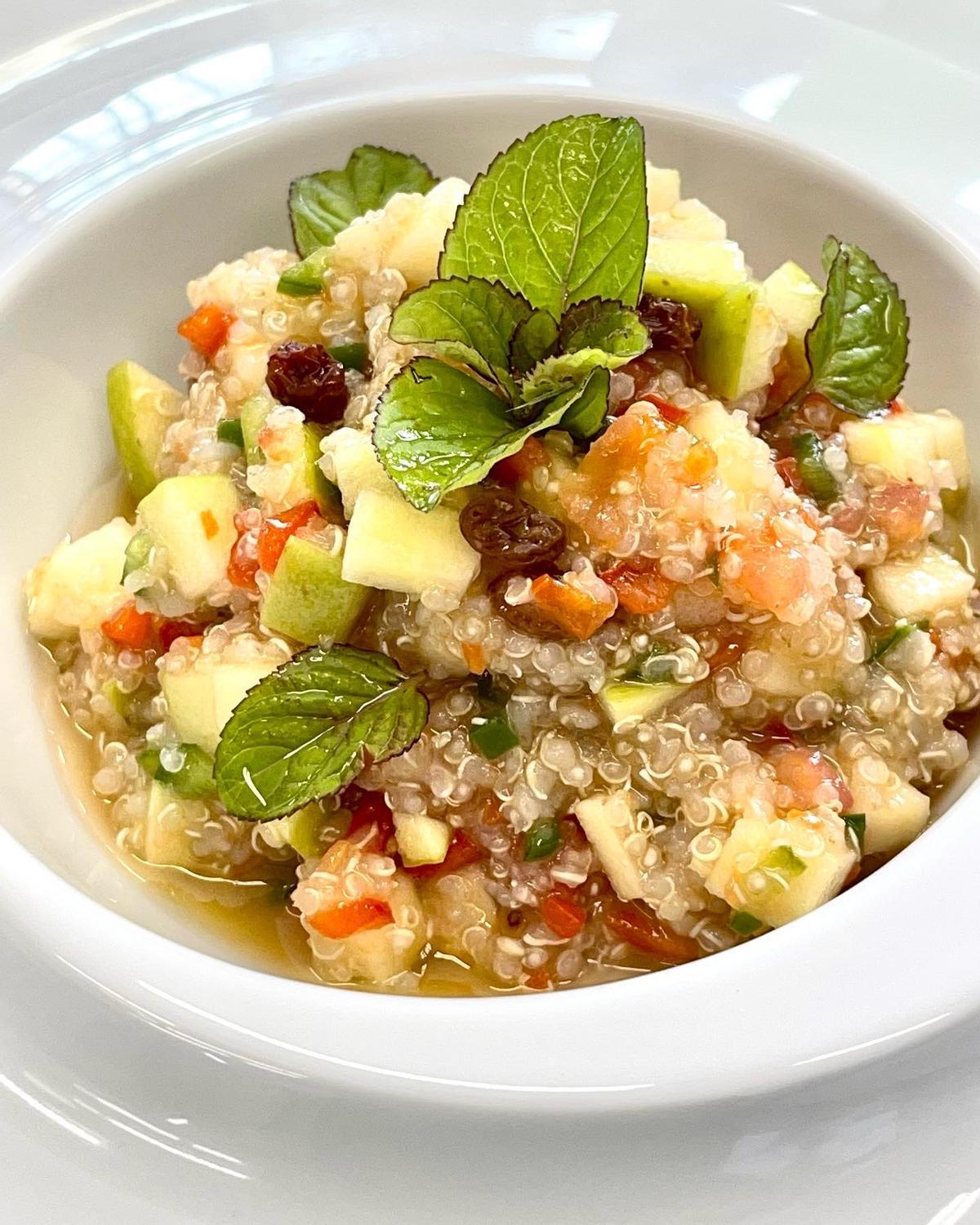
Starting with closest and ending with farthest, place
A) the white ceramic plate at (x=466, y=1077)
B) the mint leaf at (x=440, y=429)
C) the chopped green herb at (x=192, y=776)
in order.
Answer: the white ceramic plate at (x=466, y=1077)
the mint leaf at (x=440, y=429)
the chopped green herb at (x=192, y=776)

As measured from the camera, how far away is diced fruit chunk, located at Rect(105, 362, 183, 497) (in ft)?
8.76

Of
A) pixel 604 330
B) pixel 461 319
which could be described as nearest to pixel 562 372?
pixel 604 330

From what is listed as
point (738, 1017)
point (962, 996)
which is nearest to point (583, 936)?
point (738, 1017)

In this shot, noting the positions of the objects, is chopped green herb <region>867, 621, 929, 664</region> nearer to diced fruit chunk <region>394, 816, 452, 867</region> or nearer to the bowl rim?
the bowl rim

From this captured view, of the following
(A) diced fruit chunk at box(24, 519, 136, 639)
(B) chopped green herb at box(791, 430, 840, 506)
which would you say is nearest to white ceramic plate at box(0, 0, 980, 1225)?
(A) diced fruit chunk at box(24, 519, 136, 639)

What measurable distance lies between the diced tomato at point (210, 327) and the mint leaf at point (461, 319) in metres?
0.70

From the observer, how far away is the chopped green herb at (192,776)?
220cm

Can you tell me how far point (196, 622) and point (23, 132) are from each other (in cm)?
135

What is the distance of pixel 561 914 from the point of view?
2.13 m

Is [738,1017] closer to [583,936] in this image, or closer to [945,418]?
[583,936]

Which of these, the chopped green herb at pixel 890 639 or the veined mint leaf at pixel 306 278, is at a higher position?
the veined mint leaf at pixel 306 278

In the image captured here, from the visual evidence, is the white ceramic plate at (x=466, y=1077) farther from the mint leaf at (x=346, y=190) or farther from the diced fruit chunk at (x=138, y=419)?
the mint leaf at (x=346, y=190)

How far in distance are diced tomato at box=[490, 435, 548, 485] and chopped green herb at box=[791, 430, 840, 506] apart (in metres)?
0.58

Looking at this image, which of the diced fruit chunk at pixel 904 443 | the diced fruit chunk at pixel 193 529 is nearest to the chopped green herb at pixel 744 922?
the diced fruit chunk at pixel 904 443
